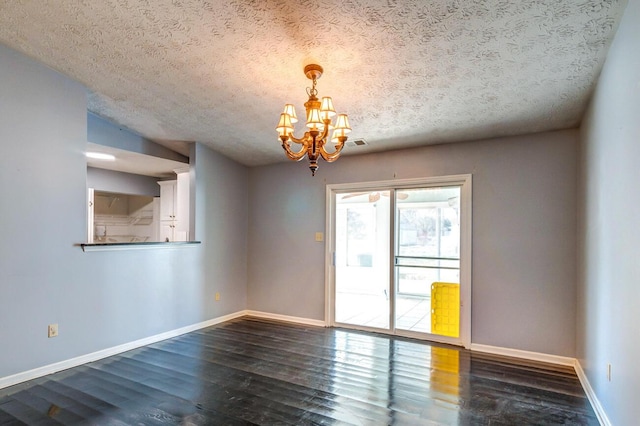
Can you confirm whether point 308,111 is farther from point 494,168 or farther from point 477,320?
point 477,320

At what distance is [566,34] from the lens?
2.23 m

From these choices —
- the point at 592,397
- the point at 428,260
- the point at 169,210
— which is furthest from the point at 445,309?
the point at 169,210

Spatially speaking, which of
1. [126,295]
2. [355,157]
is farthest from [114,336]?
[355,157]

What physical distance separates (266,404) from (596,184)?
10.2 ft

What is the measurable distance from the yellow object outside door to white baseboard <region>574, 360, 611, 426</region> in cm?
121

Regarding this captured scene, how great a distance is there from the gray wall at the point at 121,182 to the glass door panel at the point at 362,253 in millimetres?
3896

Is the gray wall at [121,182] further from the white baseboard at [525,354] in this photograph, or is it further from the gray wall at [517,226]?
the white baseboard at [525,354]

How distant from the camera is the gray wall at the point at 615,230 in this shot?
183 centimetres

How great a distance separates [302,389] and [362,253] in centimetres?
267

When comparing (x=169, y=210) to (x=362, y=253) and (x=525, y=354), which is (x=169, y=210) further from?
(x=525, y=354)

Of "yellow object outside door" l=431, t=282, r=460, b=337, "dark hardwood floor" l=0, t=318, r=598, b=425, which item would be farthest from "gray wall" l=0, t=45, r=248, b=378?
"yellow object outside door" l=431, t=282, r=460, b=337

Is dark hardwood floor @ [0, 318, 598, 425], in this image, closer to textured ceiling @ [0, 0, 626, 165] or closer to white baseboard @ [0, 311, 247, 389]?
white baseboard @ [0, 311, 247, 389]

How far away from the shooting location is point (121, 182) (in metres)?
6.23

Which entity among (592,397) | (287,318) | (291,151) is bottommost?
(287,318)
